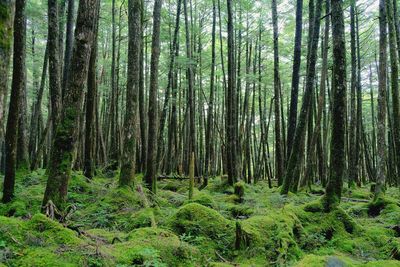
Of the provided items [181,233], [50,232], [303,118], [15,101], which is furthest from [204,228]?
[303,118]

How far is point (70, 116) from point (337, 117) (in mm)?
5275

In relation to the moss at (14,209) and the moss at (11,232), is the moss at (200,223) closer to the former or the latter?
the moss at (11,232)

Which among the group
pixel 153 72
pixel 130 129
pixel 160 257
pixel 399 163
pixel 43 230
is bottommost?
pixel 160 257

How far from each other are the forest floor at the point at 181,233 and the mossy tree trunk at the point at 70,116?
1.23ft

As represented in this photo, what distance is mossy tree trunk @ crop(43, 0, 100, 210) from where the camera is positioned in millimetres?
5379

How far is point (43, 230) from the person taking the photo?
4074mm

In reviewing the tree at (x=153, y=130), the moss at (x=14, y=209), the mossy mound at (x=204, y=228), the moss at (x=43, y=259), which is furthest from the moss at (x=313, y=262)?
the tree at (x=153, y=130)

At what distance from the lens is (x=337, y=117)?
7.52 metres

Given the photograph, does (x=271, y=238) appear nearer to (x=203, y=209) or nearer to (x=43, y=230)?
(x=203, y=209)

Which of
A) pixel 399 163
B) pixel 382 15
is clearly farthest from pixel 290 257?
pixel 382 15

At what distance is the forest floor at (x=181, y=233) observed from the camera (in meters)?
3.82

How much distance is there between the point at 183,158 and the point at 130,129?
628 inches

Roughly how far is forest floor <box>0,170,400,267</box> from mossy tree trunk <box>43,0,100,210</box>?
1.23 feet

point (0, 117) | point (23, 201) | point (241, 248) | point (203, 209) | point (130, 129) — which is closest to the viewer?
point (0, 117)
